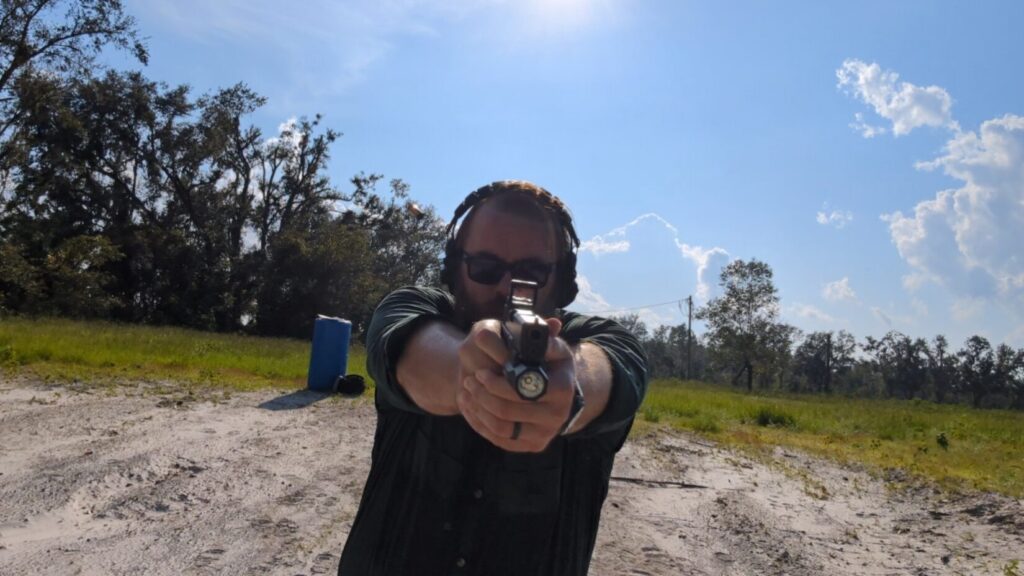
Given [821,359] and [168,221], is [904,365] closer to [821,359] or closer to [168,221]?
[821,359]

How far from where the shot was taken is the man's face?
1791mm

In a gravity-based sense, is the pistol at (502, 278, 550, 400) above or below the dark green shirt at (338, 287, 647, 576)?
above

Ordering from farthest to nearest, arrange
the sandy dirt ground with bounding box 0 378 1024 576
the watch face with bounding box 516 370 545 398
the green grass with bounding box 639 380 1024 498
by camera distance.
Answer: the green grass with bounding box 639 380 1024 498 < the sandy dirt ground with bounding box 0 378 1024 576 < the watch face with bounding box 516 370 545 398

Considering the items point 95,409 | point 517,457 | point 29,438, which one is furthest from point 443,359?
point 95,409

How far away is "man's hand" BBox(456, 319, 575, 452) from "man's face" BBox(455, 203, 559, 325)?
21.9 inches

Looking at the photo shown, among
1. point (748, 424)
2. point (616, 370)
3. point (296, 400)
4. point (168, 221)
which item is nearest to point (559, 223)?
point (616, 370)

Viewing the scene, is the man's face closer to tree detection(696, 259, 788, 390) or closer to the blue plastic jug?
the blue plastic jug

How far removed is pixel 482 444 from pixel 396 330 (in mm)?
366

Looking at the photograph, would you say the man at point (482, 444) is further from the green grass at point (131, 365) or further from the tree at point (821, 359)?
the tree at point (821, 359)

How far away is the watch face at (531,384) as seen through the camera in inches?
41.8

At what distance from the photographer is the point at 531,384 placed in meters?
1.07

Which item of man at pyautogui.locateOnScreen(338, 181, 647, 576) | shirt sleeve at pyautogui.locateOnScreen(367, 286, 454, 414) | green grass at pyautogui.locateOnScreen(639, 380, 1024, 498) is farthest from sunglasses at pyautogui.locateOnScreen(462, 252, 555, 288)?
green grass at pyautogui.locateOnScreen(639, 380, 1024, 498)

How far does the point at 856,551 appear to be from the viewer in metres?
5.59

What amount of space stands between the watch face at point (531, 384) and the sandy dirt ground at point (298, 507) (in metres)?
3.90
